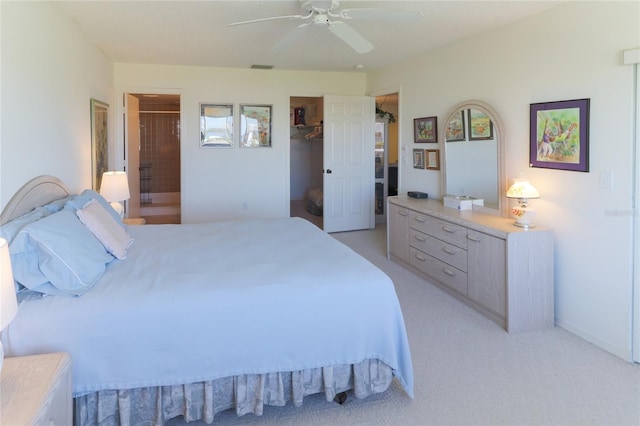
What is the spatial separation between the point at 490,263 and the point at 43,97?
3.46m

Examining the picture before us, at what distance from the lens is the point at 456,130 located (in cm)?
446

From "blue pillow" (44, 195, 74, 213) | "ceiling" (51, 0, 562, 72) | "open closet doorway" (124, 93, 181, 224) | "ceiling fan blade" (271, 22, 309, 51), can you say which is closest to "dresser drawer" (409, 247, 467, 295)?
"ceiling" (51, 0, 562, 72)

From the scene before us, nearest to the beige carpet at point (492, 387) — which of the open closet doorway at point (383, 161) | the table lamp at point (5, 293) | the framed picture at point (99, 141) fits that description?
the table lamp at point (5, 293)

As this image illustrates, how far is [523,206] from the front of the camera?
134 inches

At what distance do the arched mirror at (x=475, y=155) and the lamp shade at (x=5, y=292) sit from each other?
3.56 m

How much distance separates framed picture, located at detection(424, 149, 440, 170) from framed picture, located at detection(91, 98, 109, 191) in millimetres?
3581

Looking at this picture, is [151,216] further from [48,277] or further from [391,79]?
[48,277]

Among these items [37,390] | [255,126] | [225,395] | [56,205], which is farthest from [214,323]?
[255,126]

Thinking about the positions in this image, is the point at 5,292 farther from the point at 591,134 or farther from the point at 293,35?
the point at 591,134

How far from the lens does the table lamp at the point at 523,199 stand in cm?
329

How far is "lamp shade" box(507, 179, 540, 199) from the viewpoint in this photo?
10.9 ft

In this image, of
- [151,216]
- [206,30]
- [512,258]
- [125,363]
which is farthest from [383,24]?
[151,216]

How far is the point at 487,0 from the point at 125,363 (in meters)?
3.32

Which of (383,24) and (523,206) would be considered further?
(383,24)
